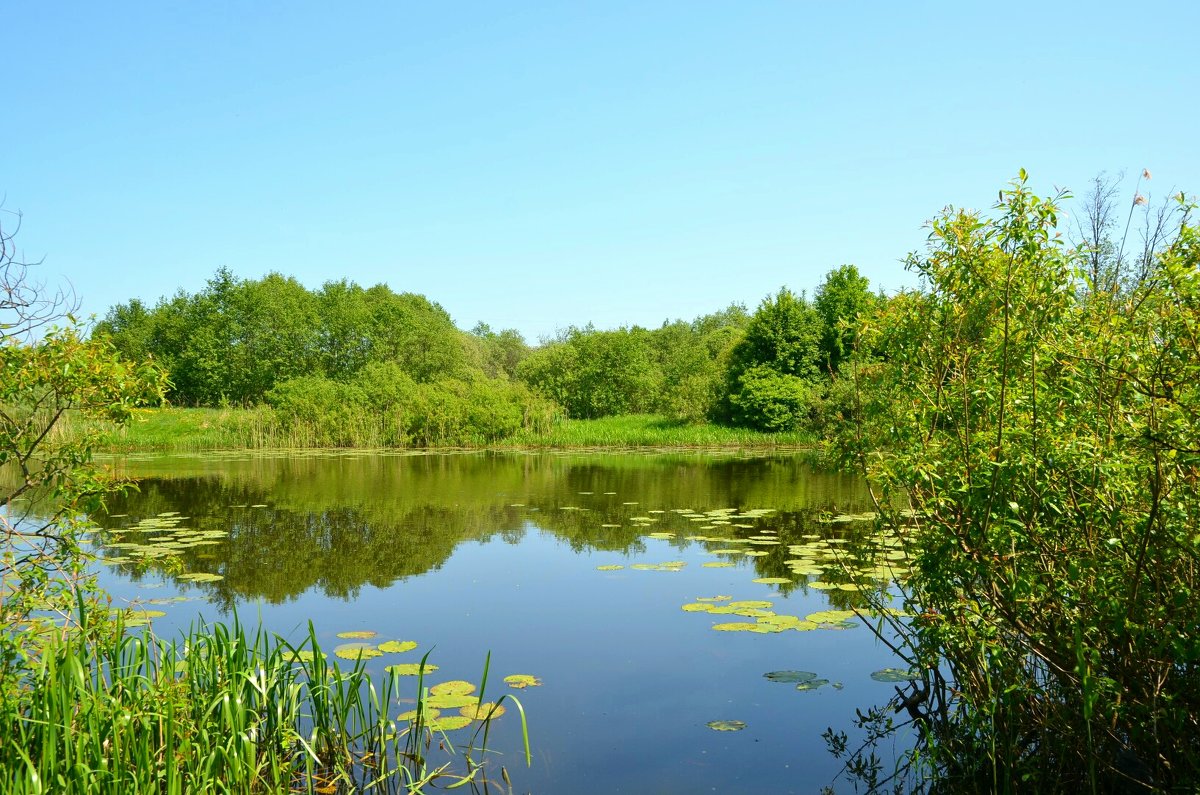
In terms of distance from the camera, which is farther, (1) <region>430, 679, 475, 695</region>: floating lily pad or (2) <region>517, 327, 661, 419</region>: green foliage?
(2) <region>517, 327, 661, 419</region>: green foliage

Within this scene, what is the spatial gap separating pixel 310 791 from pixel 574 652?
301cm

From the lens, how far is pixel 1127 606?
3.35m

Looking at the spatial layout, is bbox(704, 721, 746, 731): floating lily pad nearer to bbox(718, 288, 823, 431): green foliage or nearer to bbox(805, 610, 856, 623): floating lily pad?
→ bbox(805, 610, 856, 623): floating lily pad

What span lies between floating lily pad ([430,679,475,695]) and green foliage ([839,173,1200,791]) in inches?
117

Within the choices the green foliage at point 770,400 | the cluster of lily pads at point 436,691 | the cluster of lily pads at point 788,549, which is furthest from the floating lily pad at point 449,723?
the green foliage at point 770,400

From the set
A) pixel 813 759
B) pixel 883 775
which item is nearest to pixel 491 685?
pixel 813 759

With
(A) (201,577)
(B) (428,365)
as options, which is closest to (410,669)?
(A) (201,577)

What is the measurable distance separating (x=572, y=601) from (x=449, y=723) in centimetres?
389

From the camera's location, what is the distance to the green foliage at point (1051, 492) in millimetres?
3277

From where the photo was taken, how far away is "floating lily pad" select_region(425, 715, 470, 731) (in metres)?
5.27

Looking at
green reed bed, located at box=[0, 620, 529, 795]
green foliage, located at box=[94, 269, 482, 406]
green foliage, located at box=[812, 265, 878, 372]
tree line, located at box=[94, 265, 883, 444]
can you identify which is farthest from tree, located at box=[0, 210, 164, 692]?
green foliage, located at box=[94, 269, 482, 406]

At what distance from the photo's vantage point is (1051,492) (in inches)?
146

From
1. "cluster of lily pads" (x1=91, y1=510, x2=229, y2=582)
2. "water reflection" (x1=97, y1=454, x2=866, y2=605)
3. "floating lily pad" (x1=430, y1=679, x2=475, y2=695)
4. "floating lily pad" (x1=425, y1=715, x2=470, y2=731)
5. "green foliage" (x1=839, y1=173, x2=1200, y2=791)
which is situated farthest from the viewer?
"water reflection" (x1=97, y1=454, x2=866, y2=605)

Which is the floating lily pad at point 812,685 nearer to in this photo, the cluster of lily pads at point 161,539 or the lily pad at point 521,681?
the lily pad at point 521,681
